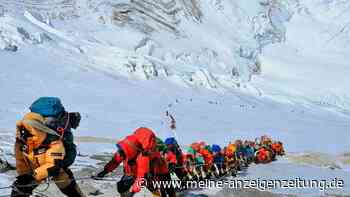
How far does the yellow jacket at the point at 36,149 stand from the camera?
4410mm

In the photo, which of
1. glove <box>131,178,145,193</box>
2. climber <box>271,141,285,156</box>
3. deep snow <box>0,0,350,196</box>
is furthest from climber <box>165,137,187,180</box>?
climber <box>271,141,285,156</box>

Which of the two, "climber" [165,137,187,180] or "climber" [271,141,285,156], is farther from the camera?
"climber" [271,141,285,156]

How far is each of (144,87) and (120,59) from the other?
173 inches

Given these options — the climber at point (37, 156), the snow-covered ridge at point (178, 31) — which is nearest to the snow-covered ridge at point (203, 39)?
the snow-covered ridge at point (178, 31)

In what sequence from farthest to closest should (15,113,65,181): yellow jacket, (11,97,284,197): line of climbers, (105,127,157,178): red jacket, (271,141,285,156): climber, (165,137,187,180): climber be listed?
(271,141,285,156): climber < (165,137,187,180): climber < (105,127,157,178): red jacket < (11,97,284,197): line of climbers < (15,113,65,181): yellow jacket

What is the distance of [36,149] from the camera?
460cm

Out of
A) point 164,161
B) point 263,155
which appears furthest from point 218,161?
point 263,155

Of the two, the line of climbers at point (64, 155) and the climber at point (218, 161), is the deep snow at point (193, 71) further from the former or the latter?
the line of climbers at point (64, 155)

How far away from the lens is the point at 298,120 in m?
38.0

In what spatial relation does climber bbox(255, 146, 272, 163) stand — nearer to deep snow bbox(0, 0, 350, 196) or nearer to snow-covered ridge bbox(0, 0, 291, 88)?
deep snow bbox(0, 0, 350, 196)

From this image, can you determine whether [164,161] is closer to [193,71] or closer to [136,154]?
[136,154]

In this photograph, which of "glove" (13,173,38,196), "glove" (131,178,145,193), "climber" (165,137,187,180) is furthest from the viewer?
"climber" (165,137,187,180)

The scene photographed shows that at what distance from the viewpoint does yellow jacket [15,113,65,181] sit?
4410 millimetres

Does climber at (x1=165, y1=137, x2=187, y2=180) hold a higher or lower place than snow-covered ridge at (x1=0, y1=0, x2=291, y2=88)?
lower
